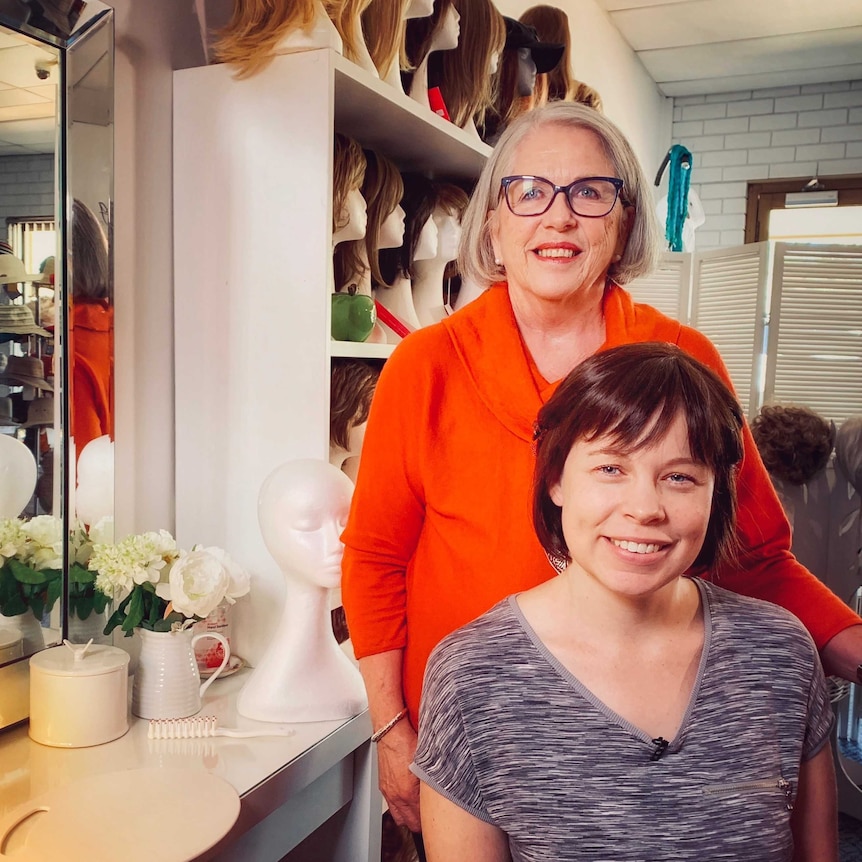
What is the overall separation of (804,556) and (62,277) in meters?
2.19

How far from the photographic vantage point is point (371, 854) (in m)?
1.43

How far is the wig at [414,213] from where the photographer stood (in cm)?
184

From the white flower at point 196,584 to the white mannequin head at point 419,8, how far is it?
1078 mm

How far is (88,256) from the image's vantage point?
4.26 ft

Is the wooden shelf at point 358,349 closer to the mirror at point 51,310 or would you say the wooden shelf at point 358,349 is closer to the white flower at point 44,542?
the mirror at point 51,310

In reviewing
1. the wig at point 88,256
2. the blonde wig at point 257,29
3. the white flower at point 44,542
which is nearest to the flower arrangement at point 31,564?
the white flower at point 44,542

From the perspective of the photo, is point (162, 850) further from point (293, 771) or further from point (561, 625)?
point (561, 625)

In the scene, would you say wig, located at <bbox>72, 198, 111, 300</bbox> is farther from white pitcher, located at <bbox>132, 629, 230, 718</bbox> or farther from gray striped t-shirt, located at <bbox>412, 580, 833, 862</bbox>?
gray striped t-shirt, located at <bbox>412, 580, 833, 862</bbox>

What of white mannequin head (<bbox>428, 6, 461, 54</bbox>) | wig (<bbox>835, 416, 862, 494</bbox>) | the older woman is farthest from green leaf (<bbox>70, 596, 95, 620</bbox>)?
wig (<bbox>835, 416, 862, 494</bbox>)

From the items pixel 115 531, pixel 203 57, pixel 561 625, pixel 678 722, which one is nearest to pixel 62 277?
pixel 115 531

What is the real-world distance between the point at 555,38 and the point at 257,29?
148cm

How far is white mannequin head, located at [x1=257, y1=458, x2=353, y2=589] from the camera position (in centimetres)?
133

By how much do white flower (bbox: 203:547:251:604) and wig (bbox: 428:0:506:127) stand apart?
1.14 meters

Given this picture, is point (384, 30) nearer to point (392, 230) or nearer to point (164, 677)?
point (392, 230)
